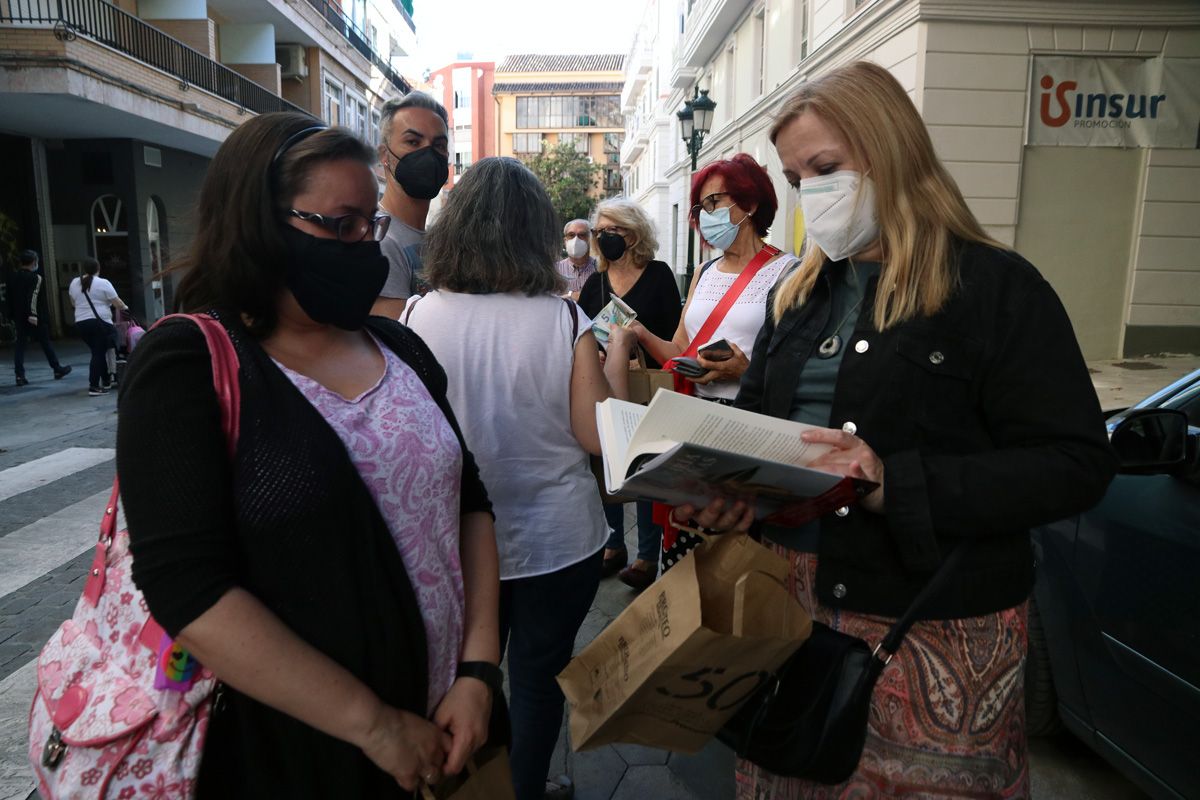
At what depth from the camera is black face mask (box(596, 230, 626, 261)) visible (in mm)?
4590

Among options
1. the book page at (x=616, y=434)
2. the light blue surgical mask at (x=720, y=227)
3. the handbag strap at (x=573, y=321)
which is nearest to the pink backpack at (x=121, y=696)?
the book page at (x=616, y=434)

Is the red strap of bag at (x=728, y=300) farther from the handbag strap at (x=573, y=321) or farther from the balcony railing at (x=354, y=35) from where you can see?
the balcony railing at (x=354, y=35)

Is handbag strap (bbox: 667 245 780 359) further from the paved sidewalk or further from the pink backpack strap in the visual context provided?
the paved sidewalk

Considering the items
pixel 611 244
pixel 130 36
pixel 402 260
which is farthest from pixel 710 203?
pixel 130 36

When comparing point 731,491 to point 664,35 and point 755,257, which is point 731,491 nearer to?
point 755,257

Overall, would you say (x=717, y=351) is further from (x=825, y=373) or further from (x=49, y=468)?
(x=49, y=468)

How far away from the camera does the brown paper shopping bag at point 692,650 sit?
1410 mm

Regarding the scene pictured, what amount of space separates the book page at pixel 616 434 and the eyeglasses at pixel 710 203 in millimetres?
2170

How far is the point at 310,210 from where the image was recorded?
4.81 ft

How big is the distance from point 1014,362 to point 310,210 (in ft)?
4.17

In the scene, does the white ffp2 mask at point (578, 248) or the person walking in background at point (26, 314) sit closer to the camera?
the white ffp2 mask at point (578, 248)

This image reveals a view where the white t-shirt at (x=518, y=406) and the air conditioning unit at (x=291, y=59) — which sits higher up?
the air conditioning unit at (x=291, y=59)

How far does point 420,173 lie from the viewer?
317cm

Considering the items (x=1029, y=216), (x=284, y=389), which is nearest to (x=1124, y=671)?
(x=284, y=389)
